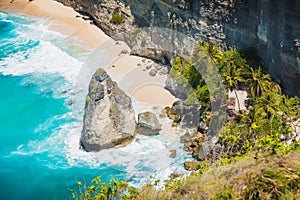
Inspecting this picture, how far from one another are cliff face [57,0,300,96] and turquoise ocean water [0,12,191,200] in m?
10.1

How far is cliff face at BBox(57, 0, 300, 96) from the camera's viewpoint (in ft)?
107

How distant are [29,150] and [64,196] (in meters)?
6.81

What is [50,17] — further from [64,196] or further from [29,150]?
[64,196]

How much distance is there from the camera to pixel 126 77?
150 ft

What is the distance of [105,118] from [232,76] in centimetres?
1117

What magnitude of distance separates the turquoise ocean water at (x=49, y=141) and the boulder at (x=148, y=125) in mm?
632

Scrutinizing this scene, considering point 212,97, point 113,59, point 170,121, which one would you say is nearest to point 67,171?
point 170,121

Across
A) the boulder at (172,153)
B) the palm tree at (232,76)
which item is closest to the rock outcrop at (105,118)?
the boulder at (172,153)

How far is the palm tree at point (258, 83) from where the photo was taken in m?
34.5

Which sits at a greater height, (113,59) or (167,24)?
(167,24)

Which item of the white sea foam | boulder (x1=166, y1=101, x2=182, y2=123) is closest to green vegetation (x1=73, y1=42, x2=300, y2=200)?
boulder (x1=166, y1=101, x2=182, y2=123)

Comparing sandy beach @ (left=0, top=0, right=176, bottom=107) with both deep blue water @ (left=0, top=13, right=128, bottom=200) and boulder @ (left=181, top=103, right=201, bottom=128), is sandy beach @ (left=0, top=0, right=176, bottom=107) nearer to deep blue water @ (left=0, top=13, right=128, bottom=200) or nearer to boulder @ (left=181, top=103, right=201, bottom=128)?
deep blue water @ (left=0, top=13, right=128, bottom=200)

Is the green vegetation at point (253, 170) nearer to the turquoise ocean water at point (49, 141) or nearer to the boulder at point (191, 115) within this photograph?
the boulder at point (191, 115)

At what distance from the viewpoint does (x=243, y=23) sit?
1463 inches
